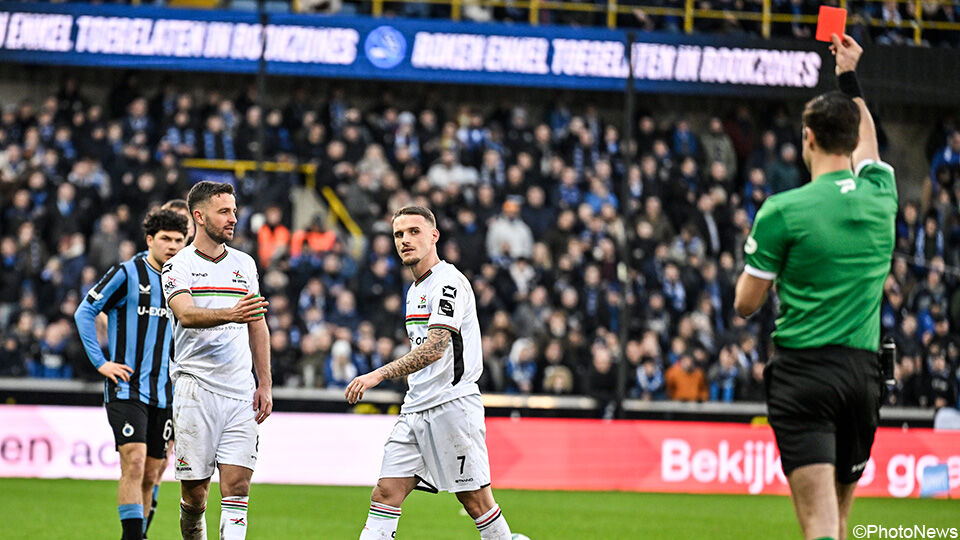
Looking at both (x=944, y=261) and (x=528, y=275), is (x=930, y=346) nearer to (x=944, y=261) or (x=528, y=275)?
(x=944, y=261)

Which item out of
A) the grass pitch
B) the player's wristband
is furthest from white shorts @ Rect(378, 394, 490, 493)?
the grass pitch

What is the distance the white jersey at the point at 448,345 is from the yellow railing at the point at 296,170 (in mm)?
12641

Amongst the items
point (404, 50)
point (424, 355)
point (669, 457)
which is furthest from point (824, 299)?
point (404, 50)

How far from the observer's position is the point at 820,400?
517 cm

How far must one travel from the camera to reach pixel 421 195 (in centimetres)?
1941

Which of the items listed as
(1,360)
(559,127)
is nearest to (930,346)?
(559,127)

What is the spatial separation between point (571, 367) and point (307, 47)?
7134mm

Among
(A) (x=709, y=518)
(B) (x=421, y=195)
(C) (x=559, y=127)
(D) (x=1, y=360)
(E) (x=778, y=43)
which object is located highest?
(E) (x=778, y=43)

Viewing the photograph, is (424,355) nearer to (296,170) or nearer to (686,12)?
(296,170)

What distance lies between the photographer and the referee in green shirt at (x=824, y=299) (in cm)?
513

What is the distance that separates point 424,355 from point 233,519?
1412mm

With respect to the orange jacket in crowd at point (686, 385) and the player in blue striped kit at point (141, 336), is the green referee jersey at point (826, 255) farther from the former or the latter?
the orange jacket in crowd at point (686, 385)

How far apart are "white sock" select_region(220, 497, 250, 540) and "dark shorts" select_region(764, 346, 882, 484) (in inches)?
123

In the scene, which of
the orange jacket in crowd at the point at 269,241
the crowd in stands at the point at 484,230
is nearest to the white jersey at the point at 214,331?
the crowd in stands at the point at 484,230
